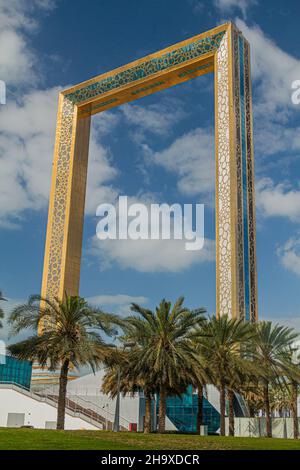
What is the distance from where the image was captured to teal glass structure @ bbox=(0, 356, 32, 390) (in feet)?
200

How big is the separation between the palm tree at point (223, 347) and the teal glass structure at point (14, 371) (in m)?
31.9

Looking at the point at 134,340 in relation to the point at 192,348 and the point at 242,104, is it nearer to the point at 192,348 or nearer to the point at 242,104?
the point at 192,348

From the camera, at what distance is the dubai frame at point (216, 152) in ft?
141

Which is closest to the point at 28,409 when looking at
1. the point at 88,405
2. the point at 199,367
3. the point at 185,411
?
the point at 88,405

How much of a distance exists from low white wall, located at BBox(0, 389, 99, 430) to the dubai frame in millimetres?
11463

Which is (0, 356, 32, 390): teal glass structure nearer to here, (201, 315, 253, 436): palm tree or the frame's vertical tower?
the frame's vertical tower

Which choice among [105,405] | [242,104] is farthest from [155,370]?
[242,104]

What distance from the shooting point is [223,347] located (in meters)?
33.3

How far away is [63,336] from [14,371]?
3662 cm

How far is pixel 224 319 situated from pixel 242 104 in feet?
67.1

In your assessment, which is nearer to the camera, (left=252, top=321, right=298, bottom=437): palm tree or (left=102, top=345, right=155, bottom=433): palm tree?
(left=102, top=345, right=155, bottom=433): palm tree

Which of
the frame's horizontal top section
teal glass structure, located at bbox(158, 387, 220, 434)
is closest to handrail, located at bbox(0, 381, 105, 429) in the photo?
teal glass structure, located at bbox(158, 387, 220, 434)

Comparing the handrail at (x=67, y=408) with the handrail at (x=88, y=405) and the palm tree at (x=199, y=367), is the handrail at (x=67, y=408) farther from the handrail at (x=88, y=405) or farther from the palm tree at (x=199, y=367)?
the palm tree at (x=199, y=367)

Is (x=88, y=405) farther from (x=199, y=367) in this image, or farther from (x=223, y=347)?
(x=199, y=367)
